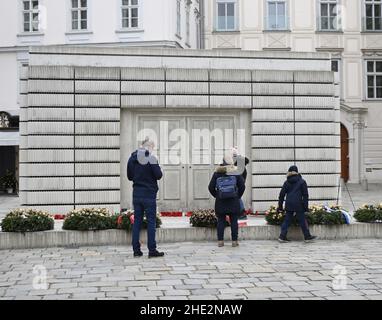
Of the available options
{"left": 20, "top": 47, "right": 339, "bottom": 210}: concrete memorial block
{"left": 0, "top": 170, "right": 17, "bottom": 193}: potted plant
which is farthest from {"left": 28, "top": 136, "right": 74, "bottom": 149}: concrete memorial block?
{"left": 0, "top": 170, "right": 17, "bottom": 193}: potted plant

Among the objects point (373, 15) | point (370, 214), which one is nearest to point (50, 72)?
point (370, 214)

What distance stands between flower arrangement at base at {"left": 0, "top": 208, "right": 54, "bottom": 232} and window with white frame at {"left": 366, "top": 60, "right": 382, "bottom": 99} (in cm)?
2655

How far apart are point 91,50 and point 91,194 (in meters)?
3.52

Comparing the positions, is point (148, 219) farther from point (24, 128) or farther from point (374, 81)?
point (374, 81)

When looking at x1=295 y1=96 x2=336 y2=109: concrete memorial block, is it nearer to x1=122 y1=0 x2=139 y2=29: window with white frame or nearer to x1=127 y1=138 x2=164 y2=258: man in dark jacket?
x1=127 y1=138 x2=164 y2=258: man in dark jacket

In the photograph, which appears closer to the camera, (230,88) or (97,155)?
(97,155)

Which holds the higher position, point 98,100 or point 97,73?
point 97,73

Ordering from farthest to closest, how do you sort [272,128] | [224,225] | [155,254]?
[272,128], [224,225], [155,254]

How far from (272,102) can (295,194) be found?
4.30 meters

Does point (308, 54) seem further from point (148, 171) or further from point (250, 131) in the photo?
point (148, 171)

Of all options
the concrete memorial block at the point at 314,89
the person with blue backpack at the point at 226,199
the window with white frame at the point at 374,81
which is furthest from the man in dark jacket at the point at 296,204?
the window with white frame at the point at 374,81

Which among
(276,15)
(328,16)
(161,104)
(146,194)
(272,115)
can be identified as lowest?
(146,194)

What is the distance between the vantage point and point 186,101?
15.0 metres

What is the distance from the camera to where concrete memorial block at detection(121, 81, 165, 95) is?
48.5ft
